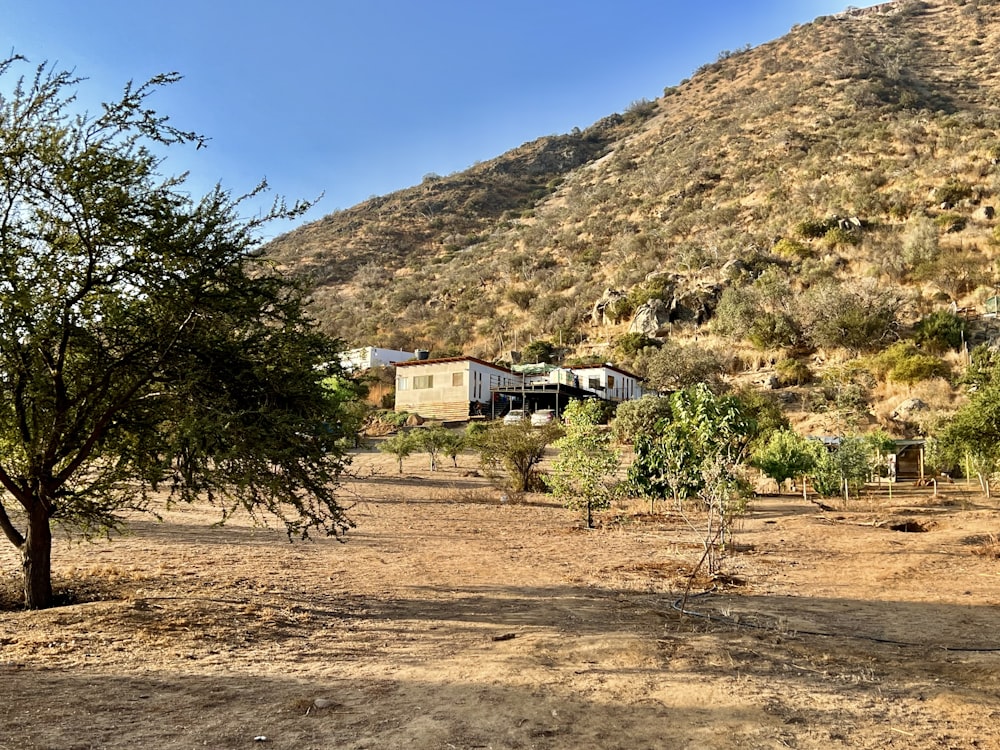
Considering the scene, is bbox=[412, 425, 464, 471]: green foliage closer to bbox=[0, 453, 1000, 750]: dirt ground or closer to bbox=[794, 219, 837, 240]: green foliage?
bbox=[0, 453, 1000, 750]: dirt ground

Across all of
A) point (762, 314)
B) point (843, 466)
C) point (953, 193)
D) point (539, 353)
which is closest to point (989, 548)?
point (843, 466)

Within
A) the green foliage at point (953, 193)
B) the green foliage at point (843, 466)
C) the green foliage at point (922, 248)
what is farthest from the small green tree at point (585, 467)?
the green foliage at point (953, 193)

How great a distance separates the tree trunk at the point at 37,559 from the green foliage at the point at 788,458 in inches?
908

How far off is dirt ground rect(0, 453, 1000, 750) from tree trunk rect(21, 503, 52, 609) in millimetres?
624

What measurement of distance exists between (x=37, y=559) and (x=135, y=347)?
3160mm

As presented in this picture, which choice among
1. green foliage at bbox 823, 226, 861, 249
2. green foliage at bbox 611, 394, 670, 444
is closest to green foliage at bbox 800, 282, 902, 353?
green foliage at bbox 823, 226, 861, 249

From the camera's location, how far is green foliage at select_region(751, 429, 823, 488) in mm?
24859

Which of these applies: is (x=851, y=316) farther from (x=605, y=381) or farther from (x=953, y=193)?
(x=953, y=193)

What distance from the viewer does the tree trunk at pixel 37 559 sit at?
27.6 ft

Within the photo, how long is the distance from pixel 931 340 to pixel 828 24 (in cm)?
9243

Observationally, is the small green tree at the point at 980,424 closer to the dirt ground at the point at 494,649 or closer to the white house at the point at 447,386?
the dirt ground at the point at 494,649

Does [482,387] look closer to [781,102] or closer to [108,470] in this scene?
[108,470]

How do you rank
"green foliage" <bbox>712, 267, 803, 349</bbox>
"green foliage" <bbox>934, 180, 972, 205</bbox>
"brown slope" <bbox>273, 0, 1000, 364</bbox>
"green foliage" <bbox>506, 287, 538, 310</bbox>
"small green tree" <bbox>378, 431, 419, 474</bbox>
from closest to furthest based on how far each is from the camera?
"small green tree" <bbox>378, 431, 419, 474</bbox> < "green foliage" <bbox>712, 267, 803, 349</bbox> < "green foliage" <bbox>934, 180, 972, 205</bbox> < "brown slope" <bbox>273, 0, 1000, 364</bbox> < "green foliage" <bbox>506, 287, 538, 310</bbox>

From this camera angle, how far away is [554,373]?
47719 millimetres
